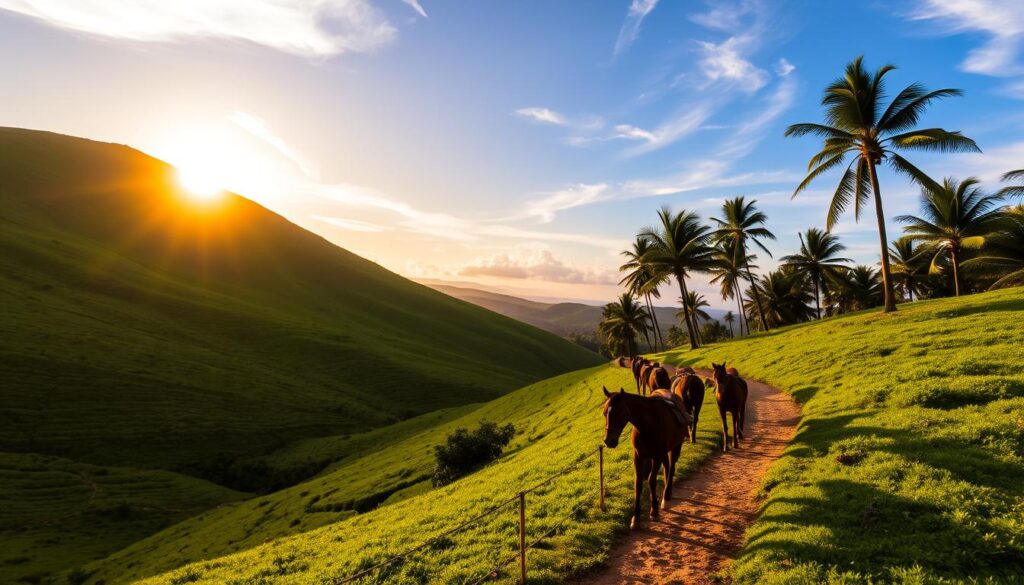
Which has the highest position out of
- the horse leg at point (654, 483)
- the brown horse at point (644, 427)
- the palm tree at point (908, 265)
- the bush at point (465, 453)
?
the palm tree at point (908, 265)

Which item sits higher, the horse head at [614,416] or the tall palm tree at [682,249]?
the tall palm tree at [682,249]

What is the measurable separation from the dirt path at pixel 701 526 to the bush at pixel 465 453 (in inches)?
722

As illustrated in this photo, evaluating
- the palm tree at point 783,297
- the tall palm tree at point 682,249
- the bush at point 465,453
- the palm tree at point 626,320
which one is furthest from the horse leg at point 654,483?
the palm tree at point 783,297

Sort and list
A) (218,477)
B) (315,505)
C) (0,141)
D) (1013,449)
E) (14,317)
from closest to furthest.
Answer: (1013,449) → (315,505) → (218,477) → (14,317) → (0,141)

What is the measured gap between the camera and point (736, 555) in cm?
970

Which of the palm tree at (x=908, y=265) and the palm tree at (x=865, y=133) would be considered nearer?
the palm tree at (x=865, y=133)

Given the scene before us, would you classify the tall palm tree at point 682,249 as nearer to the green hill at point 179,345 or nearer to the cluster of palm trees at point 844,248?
the cluster of palm trees at point 844,248

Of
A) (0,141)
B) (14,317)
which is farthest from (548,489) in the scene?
(0,141)

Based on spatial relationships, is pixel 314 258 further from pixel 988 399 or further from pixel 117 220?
pixel 988 399

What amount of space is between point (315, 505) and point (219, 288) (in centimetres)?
11270

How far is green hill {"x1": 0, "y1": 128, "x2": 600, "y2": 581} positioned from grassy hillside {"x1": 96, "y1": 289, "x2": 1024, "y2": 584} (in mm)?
41193

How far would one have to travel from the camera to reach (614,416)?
11.0 m

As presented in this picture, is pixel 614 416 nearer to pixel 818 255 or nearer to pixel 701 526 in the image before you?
pixel 701 526

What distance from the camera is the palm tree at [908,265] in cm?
6644
